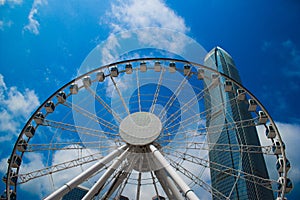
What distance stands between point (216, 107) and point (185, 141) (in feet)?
10.4

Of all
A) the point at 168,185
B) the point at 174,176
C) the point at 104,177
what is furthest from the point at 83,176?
the point at 174,176

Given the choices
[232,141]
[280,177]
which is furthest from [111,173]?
[232,141]

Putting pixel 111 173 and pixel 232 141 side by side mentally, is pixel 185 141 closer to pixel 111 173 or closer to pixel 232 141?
pixel 111 173

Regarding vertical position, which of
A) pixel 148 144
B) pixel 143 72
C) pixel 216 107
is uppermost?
pixel 143 72

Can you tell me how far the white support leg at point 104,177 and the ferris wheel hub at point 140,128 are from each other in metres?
0.99

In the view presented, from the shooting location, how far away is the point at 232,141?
261 feet

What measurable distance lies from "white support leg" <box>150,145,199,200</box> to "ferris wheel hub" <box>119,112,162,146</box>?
833 millimetres

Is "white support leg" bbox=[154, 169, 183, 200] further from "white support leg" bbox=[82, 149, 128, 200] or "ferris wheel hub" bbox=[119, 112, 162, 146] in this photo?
"white support leg" bbox=[82, 149, 128, 200]

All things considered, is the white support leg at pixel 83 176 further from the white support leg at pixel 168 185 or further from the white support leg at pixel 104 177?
the white support leg at pixel 168 185

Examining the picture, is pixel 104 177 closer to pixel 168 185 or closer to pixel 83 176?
pixel 83 176

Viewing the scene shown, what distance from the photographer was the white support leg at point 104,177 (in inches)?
624

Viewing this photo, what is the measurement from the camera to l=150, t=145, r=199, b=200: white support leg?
45.4 ft

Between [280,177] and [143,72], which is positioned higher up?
[143,72]

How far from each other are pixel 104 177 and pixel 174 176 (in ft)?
13.8
